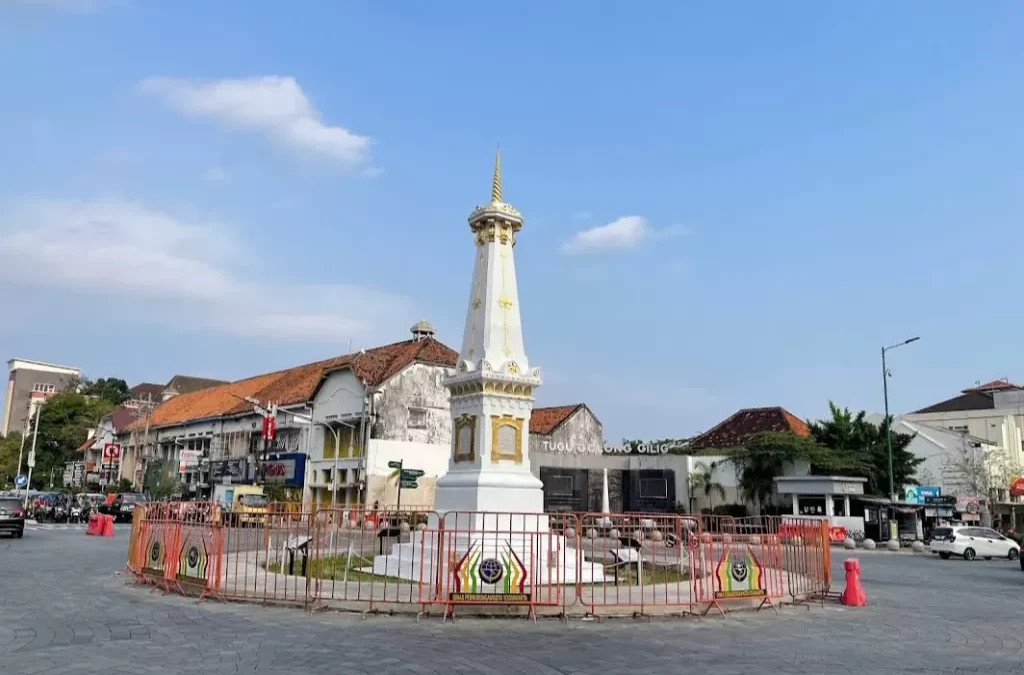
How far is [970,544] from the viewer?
1182 inches

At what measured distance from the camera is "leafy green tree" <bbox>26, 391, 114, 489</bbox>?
8050 cm

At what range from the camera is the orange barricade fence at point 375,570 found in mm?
11633

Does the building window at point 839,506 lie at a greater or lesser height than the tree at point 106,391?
lesser

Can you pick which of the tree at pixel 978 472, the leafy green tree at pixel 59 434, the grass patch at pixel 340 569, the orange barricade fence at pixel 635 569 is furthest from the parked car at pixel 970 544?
the leafy green tree at pixel 59 434

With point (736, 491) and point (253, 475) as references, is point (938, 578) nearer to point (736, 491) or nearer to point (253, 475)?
point (736, 491)

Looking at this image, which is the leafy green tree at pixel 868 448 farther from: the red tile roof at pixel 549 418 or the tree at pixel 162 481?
the tree at pixel 162 481

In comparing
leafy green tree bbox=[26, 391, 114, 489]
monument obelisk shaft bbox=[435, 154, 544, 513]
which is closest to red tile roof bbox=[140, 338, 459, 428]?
leafy green tree bbox=[26, 391, 114, 489]

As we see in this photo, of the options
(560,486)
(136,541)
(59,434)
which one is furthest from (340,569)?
(59,434)

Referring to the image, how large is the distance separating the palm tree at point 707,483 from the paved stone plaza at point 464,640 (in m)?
30.1

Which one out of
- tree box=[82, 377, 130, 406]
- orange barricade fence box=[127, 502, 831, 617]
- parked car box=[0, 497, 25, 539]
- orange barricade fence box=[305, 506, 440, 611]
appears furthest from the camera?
tree box=[82, 377, 130, 406]

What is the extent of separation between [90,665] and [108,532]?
1013 inches

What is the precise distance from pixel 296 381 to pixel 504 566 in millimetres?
43781

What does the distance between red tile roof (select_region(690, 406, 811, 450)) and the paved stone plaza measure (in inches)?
1323

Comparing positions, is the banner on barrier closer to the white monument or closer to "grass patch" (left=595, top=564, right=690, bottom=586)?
"grass patch" (left=595, top=564, right=690, bottom=586)
